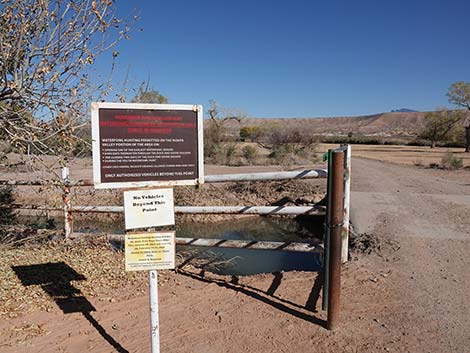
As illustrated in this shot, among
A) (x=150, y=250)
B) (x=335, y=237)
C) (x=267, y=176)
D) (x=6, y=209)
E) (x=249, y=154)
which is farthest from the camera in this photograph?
(x=249, y=154)

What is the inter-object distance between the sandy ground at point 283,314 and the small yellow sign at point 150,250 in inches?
37.1

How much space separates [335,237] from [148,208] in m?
1.83

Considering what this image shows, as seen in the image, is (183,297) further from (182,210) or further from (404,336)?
(404,336)

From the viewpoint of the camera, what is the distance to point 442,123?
43906 mm

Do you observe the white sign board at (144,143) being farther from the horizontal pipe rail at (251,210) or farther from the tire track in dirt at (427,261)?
the tire track in dirt at (427,261)

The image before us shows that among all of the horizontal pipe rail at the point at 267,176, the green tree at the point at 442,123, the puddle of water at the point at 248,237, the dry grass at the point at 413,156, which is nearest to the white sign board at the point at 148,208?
the horizontal pipe rail at the point at 267,176

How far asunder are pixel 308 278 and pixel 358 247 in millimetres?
1554

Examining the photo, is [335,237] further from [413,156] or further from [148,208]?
[413,156]

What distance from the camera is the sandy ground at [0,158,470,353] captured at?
3.80 metres

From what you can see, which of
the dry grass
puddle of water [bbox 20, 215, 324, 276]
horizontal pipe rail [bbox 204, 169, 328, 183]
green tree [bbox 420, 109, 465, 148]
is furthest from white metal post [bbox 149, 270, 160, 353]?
green tree [bbox 420, 109, 465, 148]

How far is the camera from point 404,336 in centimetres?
384

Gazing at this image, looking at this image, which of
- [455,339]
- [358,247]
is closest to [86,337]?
[455,339]

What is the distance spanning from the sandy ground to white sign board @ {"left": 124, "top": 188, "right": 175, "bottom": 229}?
128cm

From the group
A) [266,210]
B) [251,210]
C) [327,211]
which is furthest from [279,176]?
[327,211]
